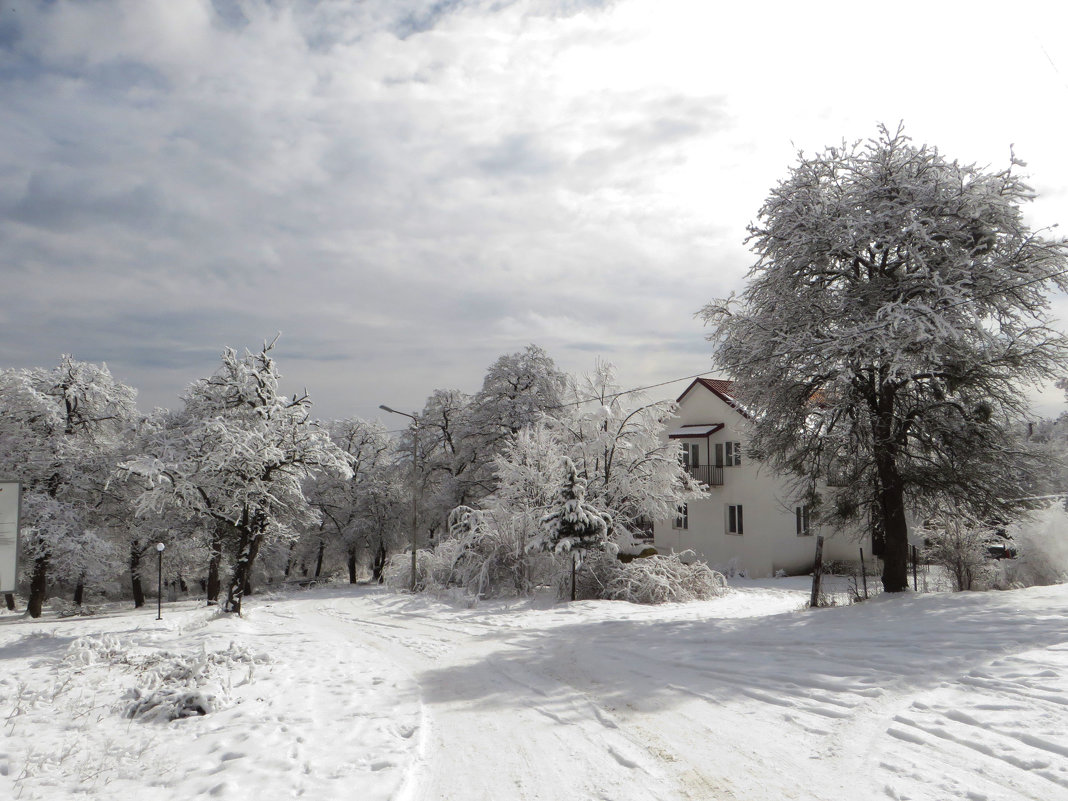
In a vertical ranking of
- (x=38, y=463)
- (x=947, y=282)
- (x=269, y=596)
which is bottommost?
(x=269, y=596)

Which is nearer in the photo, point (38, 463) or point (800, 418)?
point (800, 418)

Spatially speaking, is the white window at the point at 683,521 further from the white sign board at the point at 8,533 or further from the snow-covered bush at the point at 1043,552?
the white sign board at the point at 8,533

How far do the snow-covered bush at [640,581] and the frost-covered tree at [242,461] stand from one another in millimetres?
8596

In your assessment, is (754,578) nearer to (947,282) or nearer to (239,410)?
(947,282)

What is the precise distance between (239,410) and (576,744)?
18.3 metres

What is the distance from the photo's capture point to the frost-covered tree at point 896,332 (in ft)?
43.5

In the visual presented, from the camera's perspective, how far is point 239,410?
21.6m

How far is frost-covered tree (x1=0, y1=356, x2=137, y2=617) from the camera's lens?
26.4 meters

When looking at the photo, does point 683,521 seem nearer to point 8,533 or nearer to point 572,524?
point 572,524

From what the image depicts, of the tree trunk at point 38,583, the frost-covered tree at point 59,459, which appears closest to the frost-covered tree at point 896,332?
the frost-covered tree at point 59,459

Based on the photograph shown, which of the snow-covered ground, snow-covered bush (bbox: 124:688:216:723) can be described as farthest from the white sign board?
snow-covered bush (bbox: 124:688:216:723)

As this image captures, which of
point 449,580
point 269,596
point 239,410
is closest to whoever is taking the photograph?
point 239,410

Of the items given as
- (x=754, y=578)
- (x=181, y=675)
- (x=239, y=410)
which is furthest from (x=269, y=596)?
(x=181, y=675)

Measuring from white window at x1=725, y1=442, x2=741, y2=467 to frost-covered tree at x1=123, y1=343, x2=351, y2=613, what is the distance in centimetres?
1798
